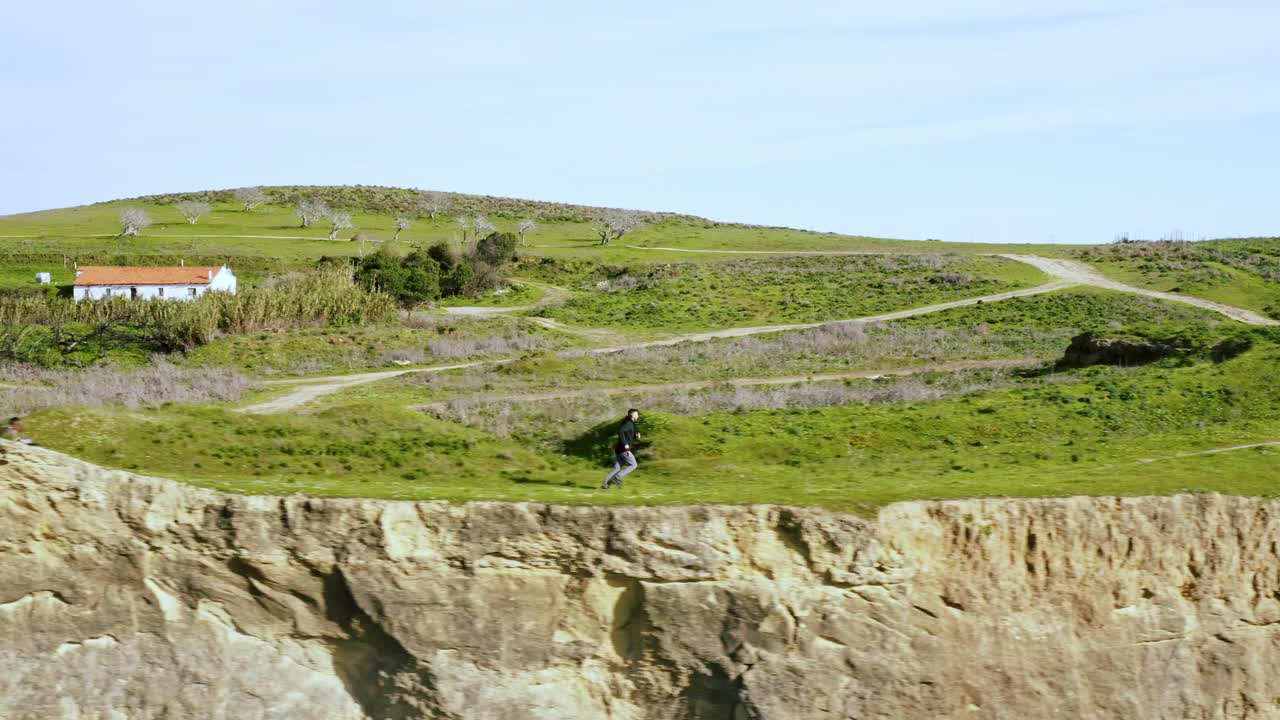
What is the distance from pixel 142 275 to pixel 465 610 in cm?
7253

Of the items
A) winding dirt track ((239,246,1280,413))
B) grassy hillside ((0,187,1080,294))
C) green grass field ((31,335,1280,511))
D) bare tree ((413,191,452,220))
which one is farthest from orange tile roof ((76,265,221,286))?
bare tree ((413,191,452,220))

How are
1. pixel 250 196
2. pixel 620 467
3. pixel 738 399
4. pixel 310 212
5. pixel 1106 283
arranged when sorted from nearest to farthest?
pixel 620 467 → pixel 738 399 → pixel 1106 283 → pixel 310 212 → pixel 250 196

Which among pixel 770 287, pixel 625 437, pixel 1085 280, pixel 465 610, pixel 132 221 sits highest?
pixel 132 221

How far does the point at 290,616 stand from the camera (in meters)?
17.9

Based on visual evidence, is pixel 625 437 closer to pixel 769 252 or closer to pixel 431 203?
pixel 769 252

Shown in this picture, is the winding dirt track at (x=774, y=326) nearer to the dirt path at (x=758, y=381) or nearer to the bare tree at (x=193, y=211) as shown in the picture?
the dirt path at (x=758, y=381)

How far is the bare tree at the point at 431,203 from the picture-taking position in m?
145

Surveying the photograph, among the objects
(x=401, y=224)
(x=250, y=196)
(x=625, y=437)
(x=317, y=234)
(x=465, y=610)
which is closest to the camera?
(x=465, y=610)

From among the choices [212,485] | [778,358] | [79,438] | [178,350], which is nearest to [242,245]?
[178,350]

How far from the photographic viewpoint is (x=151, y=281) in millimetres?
81562

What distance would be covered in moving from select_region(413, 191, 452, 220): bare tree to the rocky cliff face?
12522 cm

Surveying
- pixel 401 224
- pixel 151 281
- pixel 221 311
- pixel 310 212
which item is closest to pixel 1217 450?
pixel 221 311

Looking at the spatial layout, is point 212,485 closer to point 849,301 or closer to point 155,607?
point 155,607

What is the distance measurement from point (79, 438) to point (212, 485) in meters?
9.46
